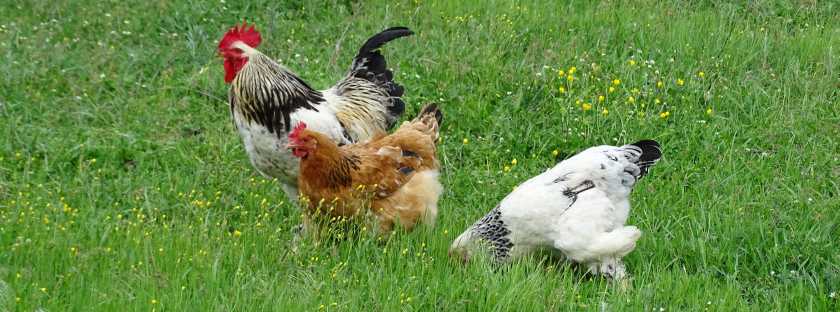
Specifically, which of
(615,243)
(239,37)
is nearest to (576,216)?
(615,243)

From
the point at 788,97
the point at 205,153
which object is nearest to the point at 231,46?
the point at 205,153

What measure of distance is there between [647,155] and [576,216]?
83cm

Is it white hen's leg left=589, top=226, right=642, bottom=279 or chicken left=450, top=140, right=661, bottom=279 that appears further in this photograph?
chicken left=450, top=140, right=661, bottom=279

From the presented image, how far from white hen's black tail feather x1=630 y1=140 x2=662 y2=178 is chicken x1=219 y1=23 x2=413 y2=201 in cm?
195

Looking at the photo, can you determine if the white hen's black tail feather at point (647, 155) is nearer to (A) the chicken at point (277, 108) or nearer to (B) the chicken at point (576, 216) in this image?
(B) the chicken at point (576, 216)

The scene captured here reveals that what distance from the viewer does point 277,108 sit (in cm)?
689

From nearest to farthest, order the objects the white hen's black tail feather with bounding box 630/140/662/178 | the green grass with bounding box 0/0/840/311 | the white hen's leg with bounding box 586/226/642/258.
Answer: the green grass with bounding box 0/0/840/311
the white hen's leg with bounding box 586/226/642/258
the white hen's black tail feather with bounding box 630/140/662/178

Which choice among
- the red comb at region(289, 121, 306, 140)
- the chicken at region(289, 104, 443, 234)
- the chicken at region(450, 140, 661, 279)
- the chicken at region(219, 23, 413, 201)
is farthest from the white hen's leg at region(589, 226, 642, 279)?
the chicken at region(219, 23, 413, 201)

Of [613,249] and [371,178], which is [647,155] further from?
[371,178]

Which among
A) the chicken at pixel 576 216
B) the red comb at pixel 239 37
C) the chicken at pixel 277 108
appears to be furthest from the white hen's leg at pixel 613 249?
the red comb at pixel 239 37

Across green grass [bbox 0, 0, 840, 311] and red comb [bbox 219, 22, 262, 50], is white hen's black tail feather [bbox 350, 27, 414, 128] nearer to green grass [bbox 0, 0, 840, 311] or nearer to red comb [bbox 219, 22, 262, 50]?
green grass [bbox 0, 0, 840, 311]

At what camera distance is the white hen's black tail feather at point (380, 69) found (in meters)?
7.80

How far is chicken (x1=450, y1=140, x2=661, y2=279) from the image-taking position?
617cm

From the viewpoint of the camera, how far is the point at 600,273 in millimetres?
6238
